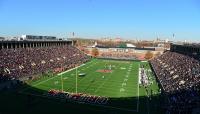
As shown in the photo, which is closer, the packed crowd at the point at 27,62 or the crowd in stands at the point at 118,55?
the packed crowd at the point at 27,62

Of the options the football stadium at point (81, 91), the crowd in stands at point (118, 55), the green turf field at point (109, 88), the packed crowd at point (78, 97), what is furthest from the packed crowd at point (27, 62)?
the crowd in stands at point (118, 55)

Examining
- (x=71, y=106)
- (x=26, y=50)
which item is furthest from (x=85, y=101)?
(x=26, y=50)

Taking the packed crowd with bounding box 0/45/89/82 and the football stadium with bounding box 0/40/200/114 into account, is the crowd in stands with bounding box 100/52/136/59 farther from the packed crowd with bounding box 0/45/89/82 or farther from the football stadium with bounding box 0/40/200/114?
the football stadium with bounding box 0/40/200/114

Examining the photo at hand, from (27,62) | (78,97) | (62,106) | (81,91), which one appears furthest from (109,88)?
(27,62)

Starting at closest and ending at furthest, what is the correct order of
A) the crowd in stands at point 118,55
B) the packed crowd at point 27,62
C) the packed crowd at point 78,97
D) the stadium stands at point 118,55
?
the packed crowd at point 78,97 < the packed crowd at point 27,62 < the stadium stands at point 118,55 < the crowd in stands at point 118,55

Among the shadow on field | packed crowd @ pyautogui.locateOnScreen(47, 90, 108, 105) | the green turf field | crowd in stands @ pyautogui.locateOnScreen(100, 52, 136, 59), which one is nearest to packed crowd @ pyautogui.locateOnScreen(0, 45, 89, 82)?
the green turf field

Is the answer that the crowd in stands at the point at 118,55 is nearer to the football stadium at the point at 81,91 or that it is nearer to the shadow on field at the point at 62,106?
the football stadium at the point at 81,91

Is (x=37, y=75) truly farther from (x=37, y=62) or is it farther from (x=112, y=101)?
(x=112, y=101)
